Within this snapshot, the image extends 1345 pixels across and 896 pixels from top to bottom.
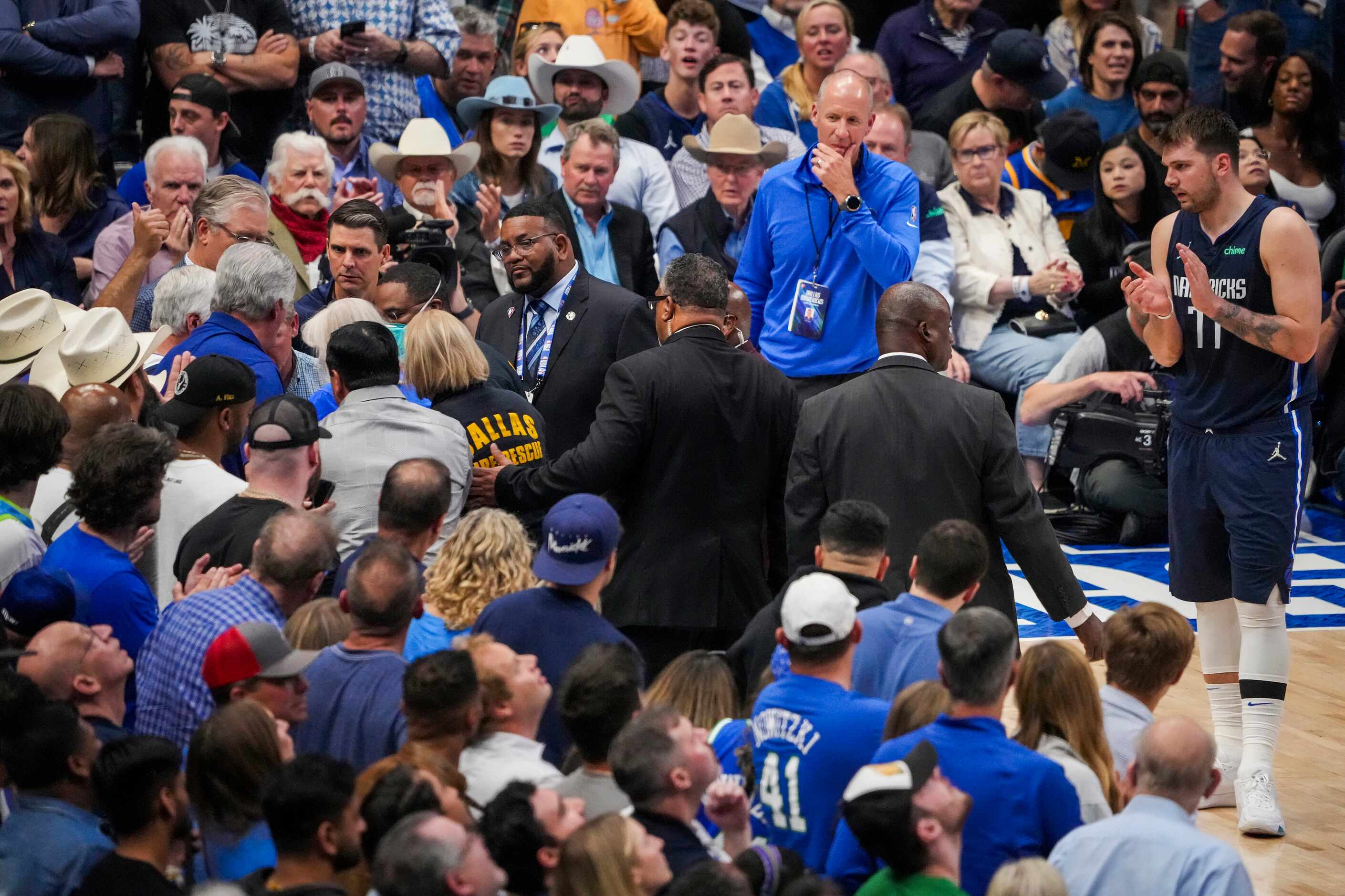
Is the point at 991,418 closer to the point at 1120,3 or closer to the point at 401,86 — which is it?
the point at 401,86

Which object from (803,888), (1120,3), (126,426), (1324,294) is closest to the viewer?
(803,888)

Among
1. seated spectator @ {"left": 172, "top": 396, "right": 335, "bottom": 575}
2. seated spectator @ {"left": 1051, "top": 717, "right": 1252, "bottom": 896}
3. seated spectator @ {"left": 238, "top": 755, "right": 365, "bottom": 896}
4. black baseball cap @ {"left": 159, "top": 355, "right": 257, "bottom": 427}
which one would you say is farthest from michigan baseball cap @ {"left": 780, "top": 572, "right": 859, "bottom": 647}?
black baseball cap @ {"left": 159, "top": 355, "right": 257, "bottom": 427}

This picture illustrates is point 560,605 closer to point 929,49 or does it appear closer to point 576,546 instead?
point 576,546

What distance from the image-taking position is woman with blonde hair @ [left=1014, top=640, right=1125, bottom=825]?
3.60m

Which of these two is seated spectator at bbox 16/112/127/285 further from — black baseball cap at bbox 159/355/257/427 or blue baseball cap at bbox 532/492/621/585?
blue baseball cap at bbox 532/492/621/585

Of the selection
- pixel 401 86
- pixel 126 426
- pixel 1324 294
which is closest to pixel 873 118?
pixel 401 86

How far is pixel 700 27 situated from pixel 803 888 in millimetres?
7322

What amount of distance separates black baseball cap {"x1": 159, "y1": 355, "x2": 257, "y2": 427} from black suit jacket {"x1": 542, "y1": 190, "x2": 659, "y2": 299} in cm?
328

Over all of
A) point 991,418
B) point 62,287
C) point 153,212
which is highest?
point 991,418

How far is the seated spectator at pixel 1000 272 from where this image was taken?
30.1 feet

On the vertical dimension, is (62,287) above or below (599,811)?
below

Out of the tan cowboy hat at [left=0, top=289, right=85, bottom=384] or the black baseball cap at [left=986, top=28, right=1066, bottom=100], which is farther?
the black baseball cap at [left=986, top=28, right=1066, bottom=100]

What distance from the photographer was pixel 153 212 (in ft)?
21.1

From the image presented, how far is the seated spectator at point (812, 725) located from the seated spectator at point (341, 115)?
16.7ft
